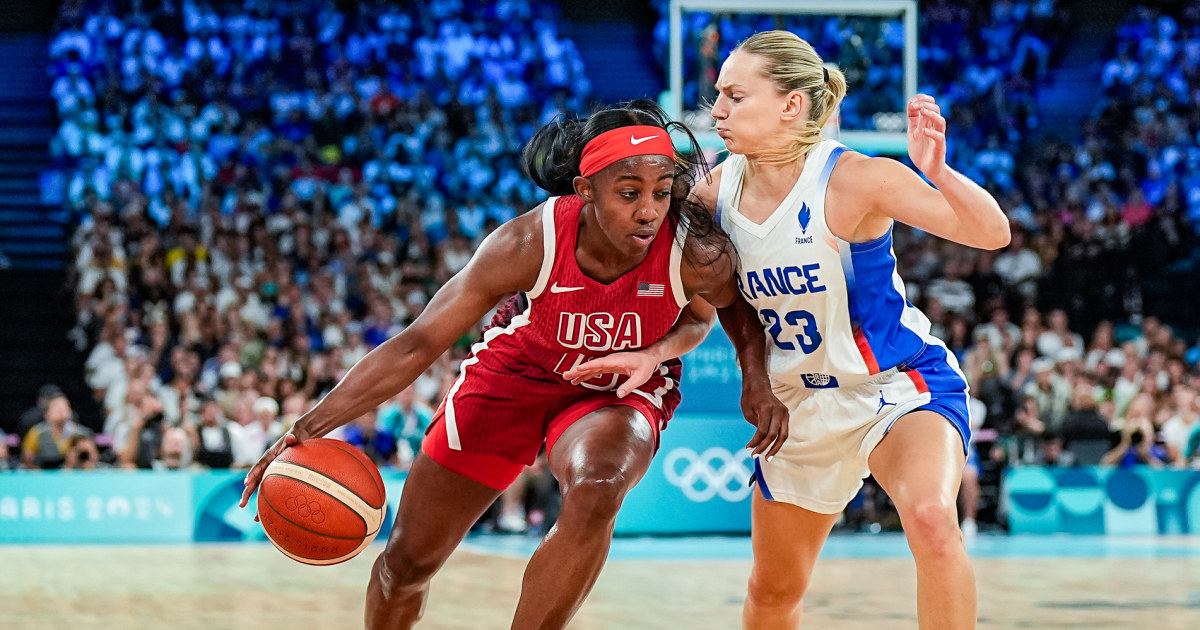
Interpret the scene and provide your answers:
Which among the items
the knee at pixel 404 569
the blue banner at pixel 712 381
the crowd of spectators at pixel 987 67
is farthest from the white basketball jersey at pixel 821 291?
the crowd of spectators at pixel 987 67

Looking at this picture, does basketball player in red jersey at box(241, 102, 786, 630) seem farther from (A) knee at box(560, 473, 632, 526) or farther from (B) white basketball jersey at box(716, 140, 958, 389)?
(B) white basketball jersey at box(716, 140, 958, 389)

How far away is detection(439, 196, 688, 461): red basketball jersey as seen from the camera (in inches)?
152

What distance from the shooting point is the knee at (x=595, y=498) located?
3582 mm

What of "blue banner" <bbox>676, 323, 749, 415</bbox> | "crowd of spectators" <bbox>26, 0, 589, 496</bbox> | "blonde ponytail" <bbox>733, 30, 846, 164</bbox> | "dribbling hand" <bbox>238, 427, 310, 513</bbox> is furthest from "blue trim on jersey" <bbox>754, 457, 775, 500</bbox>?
"crowd of spectators" <bbox>26, 0, 589, 496</bbox>

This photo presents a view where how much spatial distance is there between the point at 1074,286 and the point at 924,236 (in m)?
1.79

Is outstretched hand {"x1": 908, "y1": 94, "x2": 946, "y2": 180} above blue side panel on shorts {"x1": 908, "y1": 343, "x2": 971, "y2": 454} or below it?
above

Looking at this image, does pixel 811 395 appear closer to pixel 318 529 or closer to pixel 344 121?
pixel 318 529

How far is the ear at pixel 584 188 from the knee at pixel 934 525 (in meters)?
1.22

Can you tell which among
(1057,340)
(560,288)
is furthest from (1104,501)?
(560,288)

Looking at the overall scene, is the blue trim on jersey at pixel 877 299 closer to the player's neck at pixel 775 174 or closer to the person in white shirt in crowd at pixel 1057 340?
the player's neck at pixel 775 174

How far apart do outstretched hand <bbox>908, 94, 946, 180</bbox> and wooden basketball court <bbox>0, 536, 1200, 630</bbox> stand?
2.95 metres

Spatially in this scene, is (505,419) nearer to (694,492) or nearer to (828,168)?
(828,168)

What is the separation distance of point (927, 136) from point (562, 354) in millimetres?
1234

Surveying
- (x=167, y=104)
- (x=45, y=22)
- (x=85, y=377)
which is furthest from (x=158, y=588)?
(x=45, y=22)
